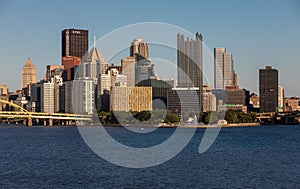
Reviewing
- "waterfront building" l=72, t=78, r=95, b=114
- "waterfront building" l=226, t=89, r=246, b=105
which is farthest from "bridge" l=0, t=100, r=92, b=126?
"waterfront building" l=226, t=89, r=246, b=105

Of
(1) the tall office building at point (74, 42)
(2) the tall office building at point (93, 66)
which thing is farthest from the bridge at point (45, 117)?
(1) the tall office building at point (74, 42)

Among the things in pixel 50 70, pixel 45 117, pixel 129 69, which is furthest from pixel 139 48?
pixel 45 117

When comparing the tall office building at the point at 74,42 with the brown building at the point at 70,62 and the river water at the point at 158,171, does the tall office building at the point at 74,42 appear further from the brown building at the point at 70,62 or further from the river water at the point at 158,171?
the river water at the point at 158,171

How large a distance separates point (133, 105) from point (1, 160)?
9578 centimetres

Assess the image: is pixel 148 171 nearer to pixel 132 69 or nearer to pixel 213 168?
pixel 213 168

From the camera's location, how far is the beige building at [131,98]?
5074 inches

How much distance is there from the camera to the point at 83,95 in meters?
145

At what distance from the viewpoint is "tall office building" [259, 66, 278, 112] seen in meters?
166

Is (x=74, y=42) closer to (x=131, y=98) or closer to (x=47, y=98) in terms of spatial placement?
(x=47, y=98)

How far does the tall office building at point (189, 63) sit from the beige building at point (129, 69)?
12.8 metres

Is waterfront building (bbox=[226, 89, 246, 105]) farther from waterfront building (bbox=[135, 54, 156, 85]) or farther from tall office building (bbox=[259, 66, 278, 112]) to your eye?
waterfront building (bbox=[135, 54, 156, 85])

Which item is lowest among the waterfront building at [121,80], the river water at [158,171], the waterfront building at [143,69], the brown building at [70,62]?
the river water at [158,171]

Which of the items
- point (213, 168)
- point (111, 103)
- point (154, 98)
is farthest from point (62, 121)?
point (213, 168)

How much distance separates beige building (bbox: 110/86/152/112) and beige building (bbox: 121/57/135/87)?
484 inches
